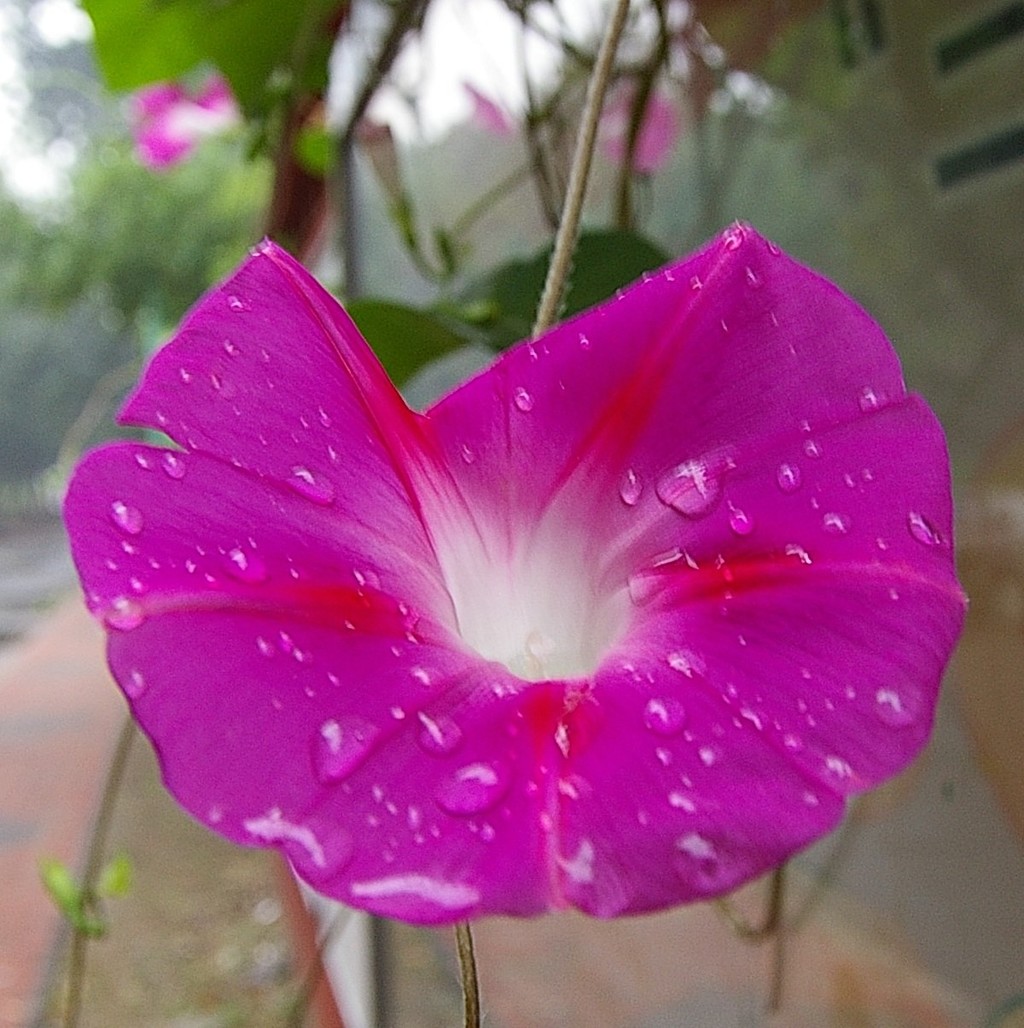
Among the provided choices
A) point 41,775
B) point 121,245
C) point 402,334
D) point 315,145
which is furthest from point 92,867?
point 121,245

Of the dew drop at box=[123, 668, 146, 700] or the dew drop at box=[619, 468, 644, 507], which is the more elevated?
the dew drop at box=[123, 668, 146, 700]

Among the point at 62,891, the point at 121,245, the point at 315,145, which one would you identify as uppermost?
the point at 315,145

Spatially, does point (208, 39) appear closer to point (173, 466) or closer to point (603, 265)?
point (603, 265)

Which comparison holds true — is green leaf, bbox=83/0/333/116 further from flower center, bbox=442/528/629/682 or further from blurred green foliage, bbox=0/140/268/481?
blurred green foliage, bbox=0/140/268/481

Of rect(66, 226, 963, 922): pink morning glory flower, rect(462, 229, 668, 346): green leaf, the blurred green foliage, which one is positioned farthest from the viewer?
the blurred green foliage

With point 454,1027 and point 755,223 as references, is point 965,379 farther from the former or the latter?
point 454,1027

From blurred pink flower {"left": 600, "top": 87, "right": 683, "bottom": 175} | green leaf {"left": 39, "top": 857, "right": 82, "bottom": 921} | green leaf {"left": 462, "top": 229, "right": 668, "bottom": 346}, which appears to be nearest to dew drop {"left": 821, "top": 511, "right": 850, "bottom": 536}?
green leaf {"left": 462, "top": 229, "right": 668, "bottom": 346}

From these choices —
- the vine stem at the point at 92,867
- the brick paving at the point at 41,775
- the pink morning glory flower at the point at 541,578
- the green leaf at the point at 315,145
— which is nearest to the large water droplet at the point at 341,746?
the pink morning glory flower at the point at 541,578
